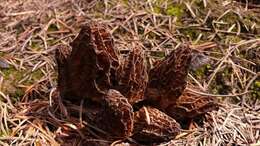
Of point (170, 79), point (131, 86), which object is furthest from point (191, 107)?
point (131, 86)

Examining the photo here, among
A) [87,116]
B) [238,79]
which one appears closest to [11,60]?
[87,116]

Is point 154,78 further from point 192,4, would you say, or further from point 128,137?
point 192,4

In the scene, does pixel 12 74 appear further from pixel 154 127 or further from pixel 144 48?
pixel 154 127

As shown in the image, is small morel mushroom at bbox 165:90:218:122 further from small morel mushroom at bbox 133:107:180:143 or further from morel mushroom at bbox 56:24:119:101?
morel mushroom at bbox 56:24:119:101

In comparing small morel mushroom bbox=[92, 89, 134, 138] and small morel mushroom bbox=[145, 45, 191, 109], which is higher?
small morel mushroom bbox=[145, 45, 191, 109]

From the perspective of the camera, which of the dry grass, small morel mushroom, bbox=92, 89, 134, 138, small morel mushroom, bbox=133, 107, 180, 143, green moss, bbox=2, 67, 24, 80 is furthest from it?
green moss, bbox=2, 67, 24, 80

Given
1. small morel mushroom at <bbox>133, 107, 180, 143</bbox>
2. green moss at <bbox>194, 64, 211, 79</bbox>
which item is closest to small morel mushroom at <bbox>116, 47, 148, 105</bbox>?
small morel mushroom at <bbox>133, 107, 180, 143</bbox>

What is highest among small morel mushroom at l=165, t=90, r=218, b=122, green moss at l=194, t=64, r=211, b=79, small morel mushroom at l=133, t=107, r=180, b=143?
green moss at l=194, t=64, r=211, b=79
